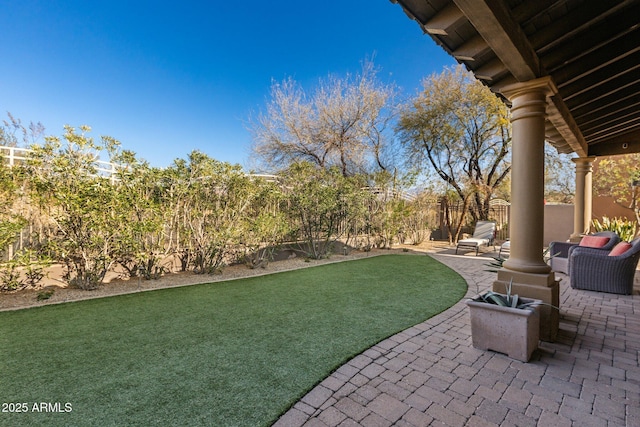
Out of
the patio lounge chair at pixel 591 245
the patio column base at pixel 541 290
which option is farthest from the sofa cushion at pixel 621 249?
the patio column base at pixel 541 290

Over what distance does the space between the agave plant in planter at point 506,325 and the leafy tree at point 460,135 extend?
875cm

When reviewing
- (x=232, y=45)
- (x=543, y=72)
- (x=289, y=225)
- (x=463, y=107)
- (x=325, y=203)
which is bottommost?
(x=289, y=225)

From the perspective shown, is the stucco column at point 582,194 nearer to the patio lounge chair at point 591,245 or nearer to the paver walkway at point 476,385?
the patio lounge chair at point 591,245

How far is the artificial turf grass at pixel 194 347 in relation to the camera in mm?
1756

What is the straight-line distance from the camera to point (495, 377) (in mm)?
2115

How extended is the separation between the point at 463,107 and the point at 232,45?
8.82 m

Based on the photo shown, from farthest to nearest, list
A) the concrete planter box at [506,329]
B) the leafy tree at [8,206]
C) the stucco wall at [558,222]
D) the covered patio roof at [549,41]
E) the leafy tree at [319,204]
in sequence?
the stucco wall at [558,222]
the leafy tree at [319,204]
the leafy tree at [8,206]
the concrete planter box at [506,329]
the covered patio roof at [549,41]

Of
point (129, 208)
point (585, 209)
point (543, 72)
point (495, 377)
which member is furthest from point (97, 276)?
point (585, 209)

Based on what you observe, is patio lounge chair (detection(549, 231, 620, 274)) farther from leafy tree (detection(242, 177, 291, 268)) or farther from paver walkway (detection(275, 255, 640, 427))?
leafy tree (detection(242, 177, 291, 268))

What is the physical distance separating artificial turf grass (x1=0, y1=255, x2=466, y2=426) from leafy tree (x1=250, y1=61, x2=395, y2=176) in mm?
8322

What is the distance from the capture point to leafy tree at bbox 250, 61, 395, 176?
1172 centimetres

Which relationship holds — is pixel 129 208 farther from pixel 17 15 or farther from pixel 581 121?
pixel 581 121

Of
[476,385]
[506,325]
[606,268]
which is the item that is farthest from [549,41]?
[606,268]

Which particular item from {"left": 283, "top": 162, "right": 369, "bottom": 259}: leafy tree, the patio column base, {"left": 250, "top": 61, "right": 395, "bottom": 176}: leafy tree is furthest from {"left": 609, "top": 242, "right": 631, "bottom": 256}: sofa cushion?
{"left": 250, "top": 61, "right": 395, "bottom": 176}: leafy tree
